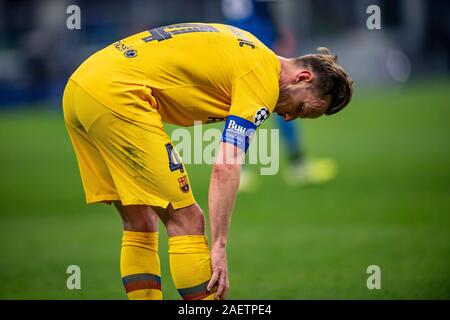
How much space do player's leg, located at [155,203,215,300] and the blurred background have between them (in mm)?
1613

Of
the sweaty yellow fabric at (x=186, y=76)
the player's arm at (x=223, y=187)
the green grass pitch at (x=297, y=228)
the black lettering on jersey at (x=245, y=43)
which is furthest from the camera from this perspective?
the green grass pitch at (x=297, y=228)

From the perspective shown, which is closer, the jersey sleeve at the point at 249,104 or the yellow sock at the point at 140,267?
the jersey sleeve at the point at 249,104

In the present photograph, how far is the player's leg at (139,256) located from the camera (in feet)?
18.3

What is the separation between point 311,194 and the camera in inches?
473

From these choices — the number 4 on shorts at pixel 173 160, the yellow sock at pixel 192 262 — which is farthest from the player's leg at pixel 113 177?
the yellow sock at pixel 192 262

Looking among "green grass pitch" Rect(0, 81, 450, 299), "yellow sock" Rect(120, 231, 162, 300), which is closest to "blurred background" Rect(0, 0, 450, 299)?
"green grass pitch" Rect(0, 81, 450, 299)

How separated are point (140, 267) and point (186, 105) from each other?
113cm

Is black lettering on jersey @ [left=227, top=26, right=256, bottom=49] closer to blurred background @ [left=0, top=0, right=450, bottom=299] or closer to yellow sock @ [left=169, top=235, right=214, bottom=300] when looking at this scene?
yellow sock @ [left=169, top=235, right=214, bottom=300]

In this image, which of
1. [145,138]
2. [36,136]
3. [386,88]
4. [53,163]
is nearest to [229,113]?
[145,138]

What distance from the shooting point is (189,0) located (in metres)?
31.7

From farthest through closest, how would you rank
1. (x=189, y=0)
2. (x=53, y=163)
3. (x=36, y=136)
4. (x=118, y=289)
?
1. (x=189, y=0)
2. (x=36, y=136)
3. (x=53, y=163)
4. (x=118, y=289)

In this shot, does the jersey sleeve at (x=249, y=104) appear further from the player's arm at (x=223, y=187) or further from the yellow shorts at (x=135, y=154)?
the yellow shorts at (x=135, y=154)

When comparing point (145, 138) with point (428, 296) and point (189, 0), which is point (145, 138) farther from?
point (189, 0)
